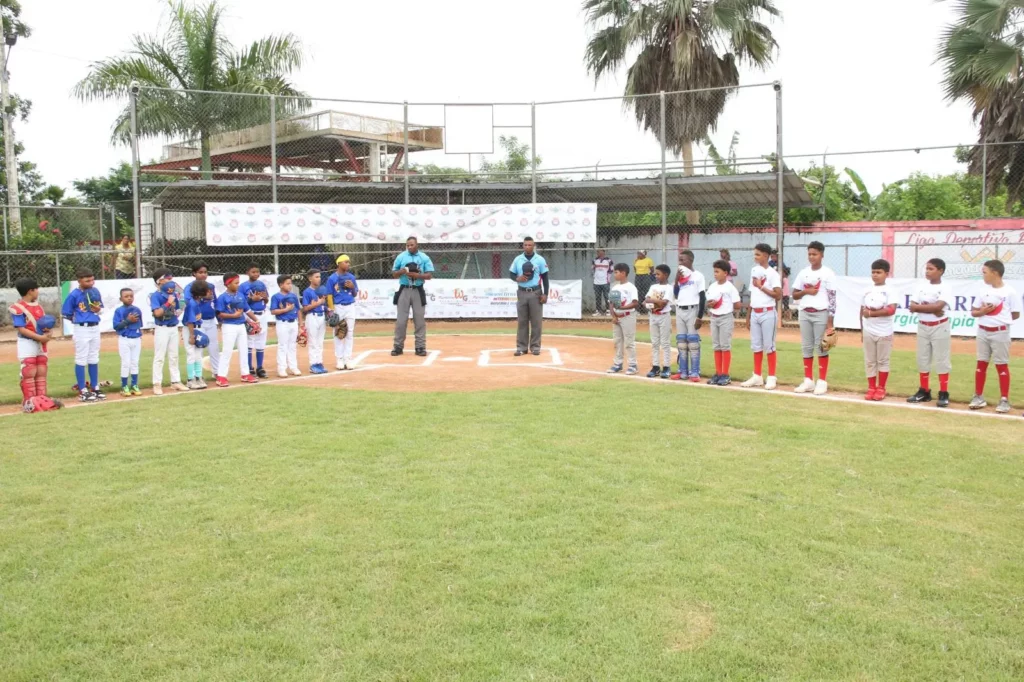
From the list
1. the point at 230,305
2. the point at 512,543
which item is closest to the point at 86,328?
the point at 230,305

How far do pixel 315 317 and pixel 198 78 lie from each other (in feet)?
45.3

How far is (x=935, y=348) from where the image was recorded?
1076 centimetres

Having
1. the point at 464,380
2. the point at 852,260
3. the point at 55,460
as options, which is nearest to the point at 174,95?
the point at 464,380

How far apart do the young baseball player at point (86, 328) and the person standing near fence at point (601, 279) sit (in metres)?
14.0

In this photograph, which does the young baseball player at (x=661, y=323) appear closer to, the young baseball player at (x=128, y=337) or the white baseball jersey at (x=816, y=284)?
the white baseball jersey at (x=816, y=284)

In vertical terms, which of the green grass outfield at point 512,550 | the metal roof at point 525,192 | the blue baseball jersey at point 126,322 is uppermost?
the metal roof at point 525,192

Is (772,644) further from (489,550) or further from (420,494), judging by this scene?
(420,494)

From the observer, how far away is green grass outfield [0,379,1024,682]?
13.6ft

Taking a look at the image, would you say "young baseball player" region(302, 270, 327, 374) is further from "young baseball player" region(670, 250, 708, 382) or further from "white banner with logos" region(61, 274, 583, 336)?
"white banner with logos" region(61, 274, 583, 336)

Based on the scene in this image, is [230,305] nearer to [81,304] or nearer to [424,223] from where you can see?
[81,304]

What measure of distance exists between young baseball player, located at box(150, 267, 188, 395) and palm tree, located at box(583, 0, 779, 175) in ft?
50.4

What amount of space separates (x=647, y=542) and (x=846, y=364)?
953 centimetres

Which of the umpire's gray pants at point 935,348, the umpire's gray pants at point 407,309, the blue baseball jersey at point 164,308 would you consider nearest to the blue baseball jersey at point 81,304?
the blue baseball jersey at point 164,308

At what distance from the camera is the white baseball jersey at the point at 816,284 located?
36.6 feet
